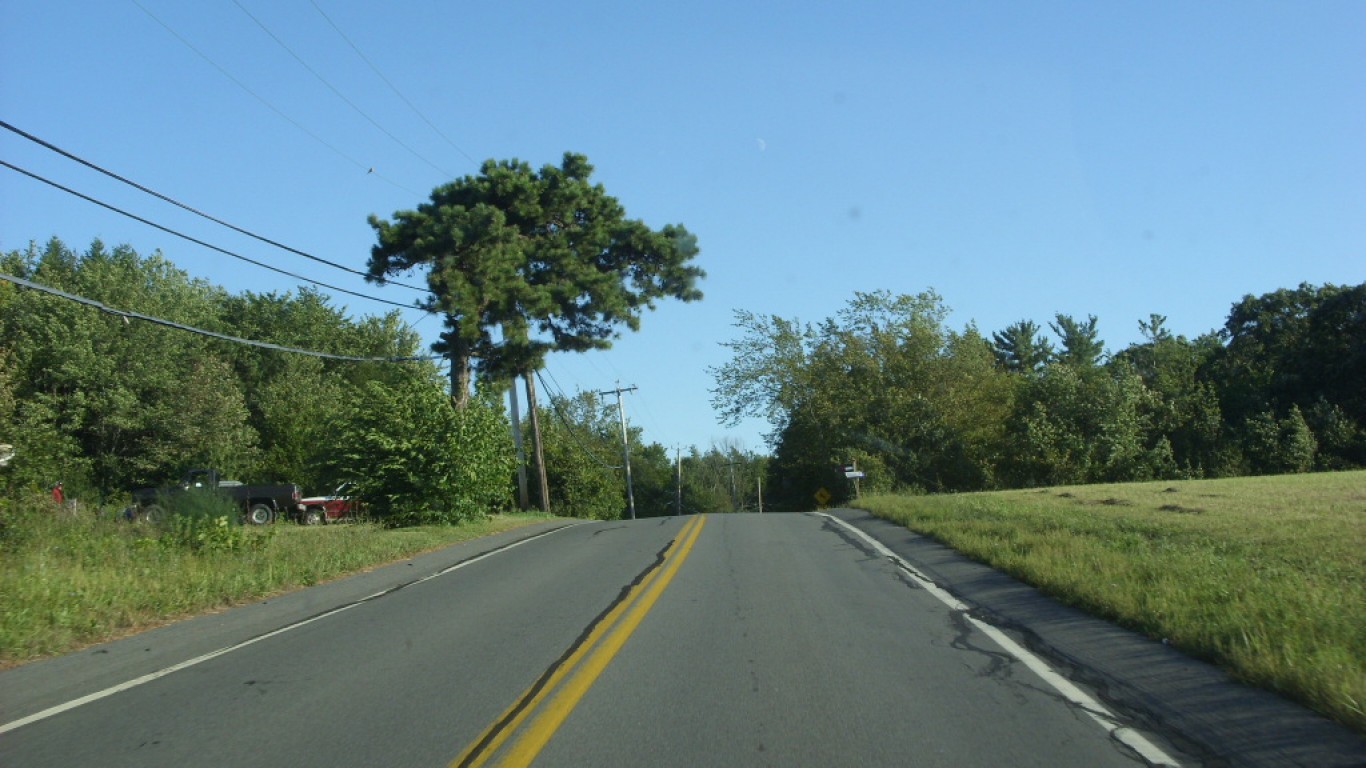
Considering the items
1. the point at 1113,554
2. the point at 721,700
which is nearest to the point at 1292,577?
the point at 1113,554

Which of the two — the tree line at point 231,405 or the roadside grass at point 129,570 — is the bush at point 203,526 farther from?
the tree line at point 231,405

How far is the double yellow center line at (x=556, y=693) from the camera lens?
6.14 m

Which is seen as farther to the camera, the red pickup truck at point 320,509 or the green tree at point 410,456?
the red pickup truck at point 320,509

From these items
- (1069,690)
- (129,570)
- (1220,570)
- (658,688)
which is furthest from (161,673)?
(1220,570)

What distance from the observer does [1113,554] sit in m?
12.9

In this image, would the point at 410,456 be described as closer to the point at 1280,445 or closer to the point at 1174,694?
the point at 1174,694

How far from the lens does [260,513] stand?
110 ft

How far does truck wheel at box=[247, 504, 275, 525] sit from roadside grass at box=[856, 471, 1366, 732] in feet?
67.6

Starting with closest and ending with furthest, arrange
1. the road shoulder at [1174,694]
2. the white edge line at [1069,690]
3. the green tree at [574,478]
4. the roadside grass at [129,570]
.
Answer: the road shoulder at [1174,694] < the white edge line at [1069,690] < the roadside grass at [129,570] < the green tree at [574,478]

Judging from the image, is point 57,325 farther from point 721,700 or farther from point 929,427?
point 721,700

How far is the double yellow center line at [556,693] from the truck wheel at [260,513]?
24.2 metres

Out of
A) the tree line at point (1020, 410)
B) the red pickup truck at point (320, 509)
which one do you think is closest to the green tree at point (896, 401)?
the tree line at point (1020, 410)

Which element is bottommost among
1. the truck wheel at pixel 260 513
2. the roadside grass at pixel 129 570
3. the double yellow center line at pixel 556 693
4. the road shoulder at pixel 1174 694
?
the road shoulder at pixel 1174 694

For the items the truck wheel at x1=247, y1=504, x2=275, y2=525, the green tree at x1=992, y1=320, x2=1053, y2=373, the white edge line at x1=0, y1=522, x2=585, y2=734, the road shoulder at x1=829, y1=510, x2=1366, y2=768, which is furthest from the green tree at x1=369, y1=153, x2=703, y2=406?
the green tree at x1=992, y1=320, x2=1053, y2=373
